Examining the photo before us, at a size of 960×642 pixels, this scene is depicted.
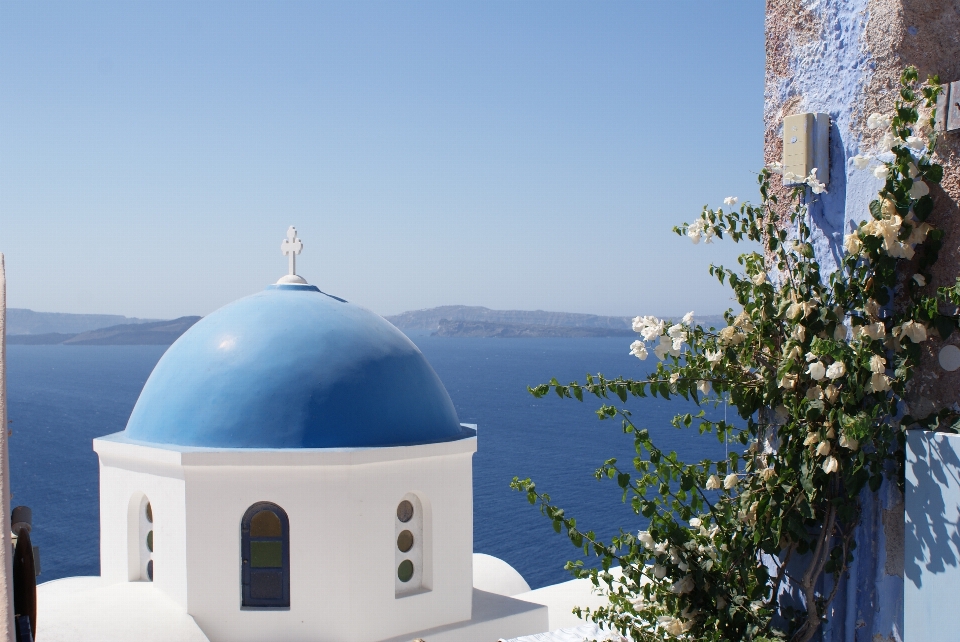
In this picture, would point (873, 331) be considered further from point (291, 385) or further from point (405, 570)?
point (405, 570)

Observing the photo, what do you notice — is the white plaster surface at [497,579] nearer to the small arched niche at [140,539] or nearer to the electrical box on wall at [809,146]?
the small arched niche at [140,539]

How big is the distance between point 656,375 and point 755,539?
65 cm

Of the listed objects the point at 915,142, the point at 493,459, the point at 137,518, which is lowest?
the point at 493,459

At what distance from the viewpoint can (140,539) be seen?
303 inches

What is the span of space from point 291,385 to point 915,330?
17.3 ft

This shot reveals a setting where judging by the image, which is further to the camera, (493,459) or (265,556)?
(493,459)

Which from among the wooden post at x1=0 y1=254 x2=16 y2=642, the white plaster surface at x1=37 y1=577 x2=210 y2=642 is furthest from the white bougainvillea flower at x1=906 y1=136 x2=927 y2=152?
the white plaster surface at x1=37 y1=577 x2=210 y2=642

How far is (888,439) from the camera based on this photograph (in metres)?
2.79

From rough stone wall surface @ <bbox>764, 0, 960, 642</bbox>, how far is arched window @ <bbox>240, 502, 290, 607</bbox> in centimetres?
478

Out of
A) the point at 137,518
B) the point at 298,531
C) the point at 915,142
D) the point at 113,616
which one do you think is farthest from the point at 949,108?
the point at 137,518

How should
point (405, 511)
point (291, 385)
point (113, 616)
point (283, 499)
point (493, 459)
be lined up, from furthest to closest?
point (493, 459) < point (405, 511) < point (291, 385) < point (283, 499) < point (113, 616)

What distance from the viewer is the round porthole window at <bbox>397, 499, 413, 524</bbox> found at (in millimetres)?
7516

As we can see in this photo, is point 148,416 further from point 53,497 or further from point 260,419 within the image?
point 53,497

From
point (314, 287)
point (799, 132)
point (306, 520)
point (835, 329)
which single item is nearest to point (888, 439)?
point (835, 329)
